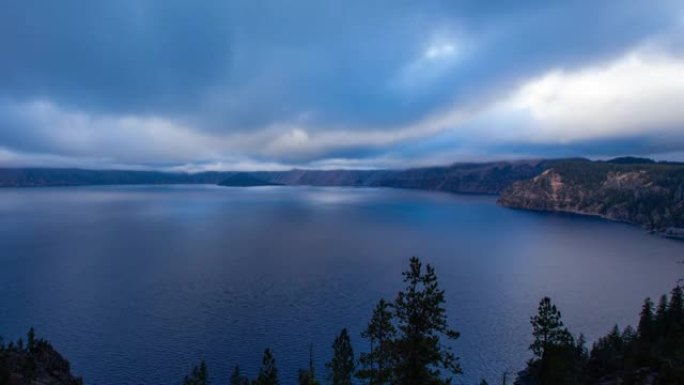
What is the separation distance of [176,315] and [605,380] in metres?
90.0

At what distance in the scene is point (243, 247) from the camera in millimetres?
193625

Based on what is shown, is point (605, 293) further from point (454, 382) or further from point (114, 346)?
point (114, 346)

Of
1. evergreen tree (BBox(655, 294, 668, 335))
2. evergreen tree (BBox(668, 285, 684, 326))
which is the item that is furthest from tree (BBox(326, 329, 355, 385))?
evergreen tree (BBox(668, 285, 684, 326))

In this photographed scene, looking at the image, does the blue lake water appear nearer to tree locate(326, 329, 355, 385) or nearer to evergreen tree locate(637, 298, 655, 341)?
tree locate(326, 329, 355, 385)

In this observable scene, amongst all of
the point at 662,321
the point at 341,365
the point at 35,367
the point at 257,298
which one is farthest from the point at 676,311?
the point at 35,367

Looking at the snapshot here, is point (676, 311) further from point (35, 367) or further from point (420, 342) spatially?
point (35, 367)

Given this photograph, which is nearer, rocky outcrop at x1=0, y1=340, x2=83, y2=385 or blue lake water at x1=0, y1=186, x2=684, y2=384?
rocky outcrop at x1=0, y1=340, x2=83, y2=385

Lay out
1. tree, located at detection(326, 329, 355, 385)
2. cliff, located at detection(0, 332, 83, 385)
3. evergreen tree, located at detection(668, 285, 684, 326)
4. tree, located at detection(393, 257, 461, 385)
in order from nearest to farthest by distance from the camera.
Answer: tree, located at detection(393, 257, 461, 385)
tree, located at detection(326, 329, 355, 385)
cliff, located at detection(0, 332, 83, 385)
evergreen tree, located at detection(668, 285, 684, 326)

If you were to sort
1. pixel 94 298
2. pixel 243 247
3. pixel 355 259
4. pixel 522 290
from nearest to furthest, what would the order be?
pixel 94 298
pixel 522 290
pixel 355 259
pixel 243 247

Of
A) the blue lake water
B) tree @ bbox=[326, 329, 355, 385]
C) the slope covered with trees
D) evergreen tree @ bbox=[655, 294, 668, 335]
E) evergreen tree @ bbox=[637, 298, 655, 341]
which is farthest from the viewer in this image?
the blue lake water

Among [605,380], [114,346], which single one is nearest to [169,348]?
[114,346]

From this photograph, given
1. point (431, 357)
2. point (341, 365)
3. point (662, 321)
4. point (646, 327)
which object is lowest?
point (341, 365)

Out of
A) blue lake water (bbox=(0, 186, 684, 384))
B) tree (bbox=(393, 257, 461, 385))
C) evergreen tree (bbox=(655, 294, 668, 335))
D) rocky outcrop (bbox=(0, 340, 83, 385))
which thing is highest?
tree (bbox=(393, 257, 461, 385))

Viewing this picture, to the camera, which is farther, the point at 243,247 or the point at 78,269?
the point at 243,247
